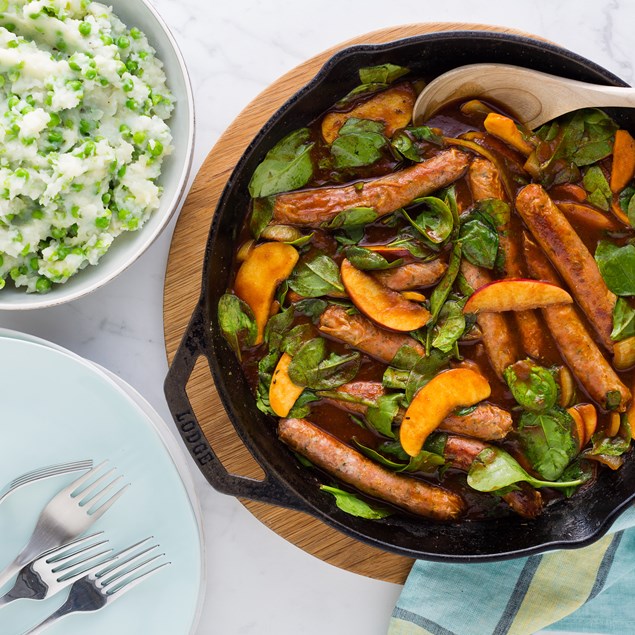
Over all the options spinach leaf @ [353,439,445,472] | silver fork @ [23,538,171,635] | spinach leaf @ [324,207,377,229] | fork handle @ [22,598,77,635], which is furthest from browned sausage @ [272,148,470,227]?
fork handle @ [22,598,77,635]

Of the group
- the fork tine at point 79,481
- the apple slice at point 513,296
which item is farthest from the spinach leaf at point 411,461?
the fork tine at point 79,481

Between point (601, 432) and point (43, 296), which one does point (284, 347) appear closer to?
point (43, 296)

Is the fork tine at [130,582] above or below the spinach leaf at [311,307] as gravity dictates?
below

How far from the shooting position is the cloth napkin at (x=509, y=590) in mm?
3307

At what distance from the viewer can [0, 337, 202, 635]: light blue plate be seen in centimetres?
310

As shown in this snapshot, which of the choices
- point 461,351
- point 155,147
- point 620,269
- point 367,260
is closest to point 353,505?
point 461,351

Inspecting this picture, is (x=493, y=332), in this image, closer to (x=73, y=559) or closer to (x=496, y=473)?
(x=496, y=473)

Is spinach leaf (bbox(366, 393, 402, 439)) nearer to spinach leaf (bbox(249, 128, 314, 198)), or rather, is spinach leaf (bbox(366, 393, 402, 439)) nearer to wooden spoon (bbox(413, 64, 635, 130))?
spinach leaf (bbox(249, 128, 314, 198))

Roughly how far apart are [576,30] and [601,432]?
178cm

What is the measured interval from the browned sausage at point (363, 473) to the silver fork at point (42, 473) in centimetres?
85

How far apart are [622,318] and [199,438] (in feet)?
5.73

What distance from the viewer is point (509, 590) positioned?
3.36m

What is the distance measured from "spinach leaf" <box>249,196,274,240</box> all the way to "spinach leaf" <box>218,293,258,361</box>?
290mm

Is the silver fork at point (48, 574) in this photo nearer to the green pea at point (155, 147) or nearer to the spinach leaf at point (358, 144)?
the green pea at point (155, 147)
